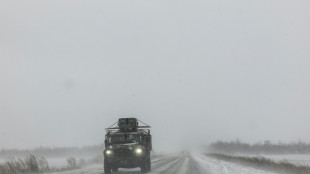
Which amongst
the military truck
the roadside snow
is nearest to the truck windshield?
the military truck

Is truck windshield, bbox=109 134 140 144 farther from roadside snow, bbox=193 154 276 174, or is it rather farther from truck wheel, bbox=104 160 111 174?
roadside snow, bbox=193 154 276 174

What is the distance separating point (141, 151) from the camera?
24.2 metres

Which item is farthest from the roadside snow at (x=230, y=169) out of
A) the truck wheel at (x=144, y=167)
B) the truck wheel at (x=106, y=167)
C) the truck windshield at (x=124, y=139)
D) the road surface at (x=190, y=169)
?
the truck wheel at (x=106, y=167)

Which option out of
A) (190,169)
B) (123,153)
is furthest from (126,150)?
(190,169)

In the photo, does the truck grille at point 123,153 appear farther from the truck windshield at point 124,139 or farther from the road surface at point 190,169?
the road surface at point 190,169

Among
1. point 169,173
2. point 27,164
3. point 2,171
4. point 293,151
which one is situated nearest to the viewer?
point 2,171

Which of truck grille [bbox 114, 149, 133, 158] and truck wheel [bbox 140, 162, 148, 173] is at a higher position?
truck grille [bbox 114, 149, 133, 158]

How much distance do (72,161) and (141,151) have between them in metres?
12.0

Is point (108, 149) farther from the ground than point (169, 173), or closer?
farther from the ground

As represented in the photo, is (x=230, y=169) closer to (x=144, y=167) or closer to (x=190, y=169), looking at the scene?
(x=190, y=169)

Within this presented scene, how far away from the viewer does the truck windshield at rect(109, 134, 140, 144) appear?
24.8 m

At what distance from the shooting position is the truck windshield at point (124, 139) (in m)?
24.8

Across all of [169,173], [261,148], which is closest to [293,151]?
[261,148]

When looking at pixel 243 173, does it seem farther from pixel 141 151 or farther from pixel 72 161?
pixel 72 161
